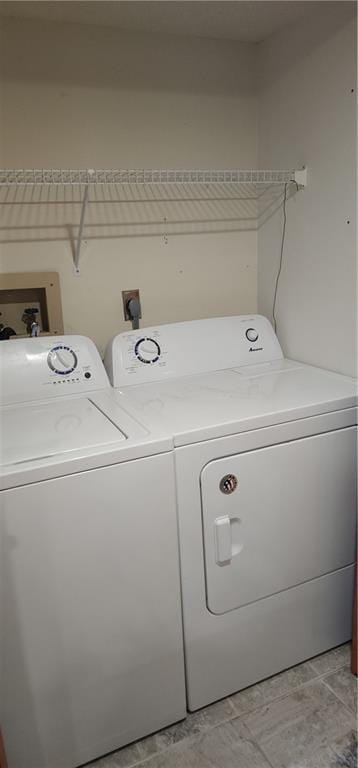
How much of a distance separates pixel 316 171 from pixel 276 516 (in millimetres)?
1199

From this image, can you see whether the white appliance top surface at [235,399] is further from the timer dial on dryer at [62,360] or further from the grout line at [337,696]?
the grout line at [337,696]

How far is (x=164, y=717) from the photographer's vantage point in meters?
1.51

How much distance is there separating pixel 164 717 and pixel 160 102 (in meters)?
2.08

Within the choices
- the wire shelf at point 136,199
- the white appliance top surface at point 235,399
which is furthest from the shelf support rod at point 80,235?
the white appliance top surface at point 235,399

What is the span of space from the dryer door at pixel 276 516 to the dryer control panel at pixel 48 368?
599 mm

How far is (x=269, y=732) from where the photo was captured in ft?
4.96

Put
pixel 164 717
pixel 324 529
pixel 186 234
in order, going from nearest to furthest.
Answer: pixel 164 717 < pixel 324 529 < pixel 186 234

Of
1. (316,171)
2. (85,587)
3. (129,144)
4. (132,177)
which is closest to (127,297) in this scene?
(132,177)

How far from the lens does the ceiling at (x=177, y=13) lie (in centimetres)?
168

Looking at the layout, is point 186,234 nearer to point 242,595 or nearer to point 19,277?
point 19,277

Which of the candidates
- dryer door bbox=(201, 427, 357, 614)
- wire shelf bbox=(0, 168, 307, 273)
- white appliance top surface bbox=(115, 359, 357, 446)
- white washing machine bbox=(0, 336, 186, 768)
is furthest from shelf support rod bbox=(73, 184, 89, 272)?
dryer door bbox=(201, 427, 357, 614)

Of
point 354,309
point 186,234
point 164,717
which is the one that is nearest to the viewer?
point 164,717

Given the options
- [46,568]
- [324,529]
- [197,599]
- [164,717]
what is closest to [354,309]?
[324,529]

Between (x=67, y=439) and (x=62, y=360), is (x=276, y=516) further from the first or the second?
(x=62, y=360)
